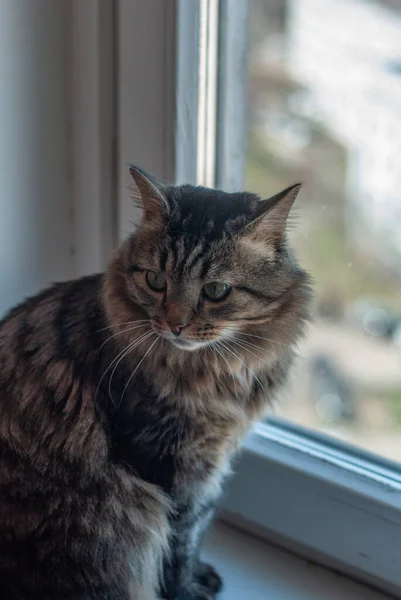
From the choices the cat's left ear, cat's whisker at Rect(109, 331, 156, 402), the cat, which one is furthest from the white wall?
the cat's left ear

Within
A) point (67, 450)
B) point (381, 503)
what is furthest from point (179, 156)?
point (381, 503)

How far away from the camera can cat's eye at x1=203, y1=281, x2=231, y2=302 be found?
1.19 meters

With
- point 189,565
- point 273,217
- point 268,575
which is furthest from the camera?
point 268,575

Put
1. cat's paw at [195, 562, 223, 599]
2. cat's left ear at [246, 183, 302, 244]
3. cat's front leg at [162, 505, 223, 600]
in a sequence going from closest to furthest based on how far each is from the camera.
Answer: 1. cat's left ear at [246, 183, 302, 244]
2. cat's front leg at [162, 505, 223, 600]
3. cat's paw at [195, 562, 223, 599]

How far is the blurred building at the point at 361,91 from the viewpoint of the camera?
1.30m

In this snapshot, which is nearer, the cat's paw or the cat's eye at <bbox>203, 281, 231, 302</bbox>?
the cat's eye at <bbox>203, 281, 231, 302</bbox>

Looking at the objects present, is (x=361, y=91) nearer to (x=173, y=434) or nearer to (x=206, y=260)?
(x=206, y=260)

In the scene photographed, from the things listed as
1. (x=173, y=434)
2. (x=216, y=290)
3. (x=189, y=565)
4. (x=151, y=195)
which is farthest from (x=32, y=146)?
(x=189, y=565)

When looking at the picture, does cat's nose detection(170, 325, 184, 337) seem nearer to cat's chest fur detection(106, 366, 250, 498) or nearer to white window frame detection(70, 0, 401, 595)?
cat's chest fur detection(106, 366, 250, 498)

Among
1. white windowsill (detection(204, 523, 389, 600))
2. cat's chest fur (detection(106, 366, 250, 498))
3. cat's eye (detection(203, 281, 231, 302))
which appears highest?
cat's eye (detection(203, 281, 231, 302))

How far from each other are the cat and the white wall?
0.20m

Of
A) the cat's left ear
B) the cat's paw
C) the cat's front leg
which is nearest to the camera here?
the cat's left ear

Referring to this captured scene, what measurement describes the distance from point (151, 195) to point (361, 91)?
40 cm

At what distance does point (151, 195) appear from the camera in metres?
1.19
